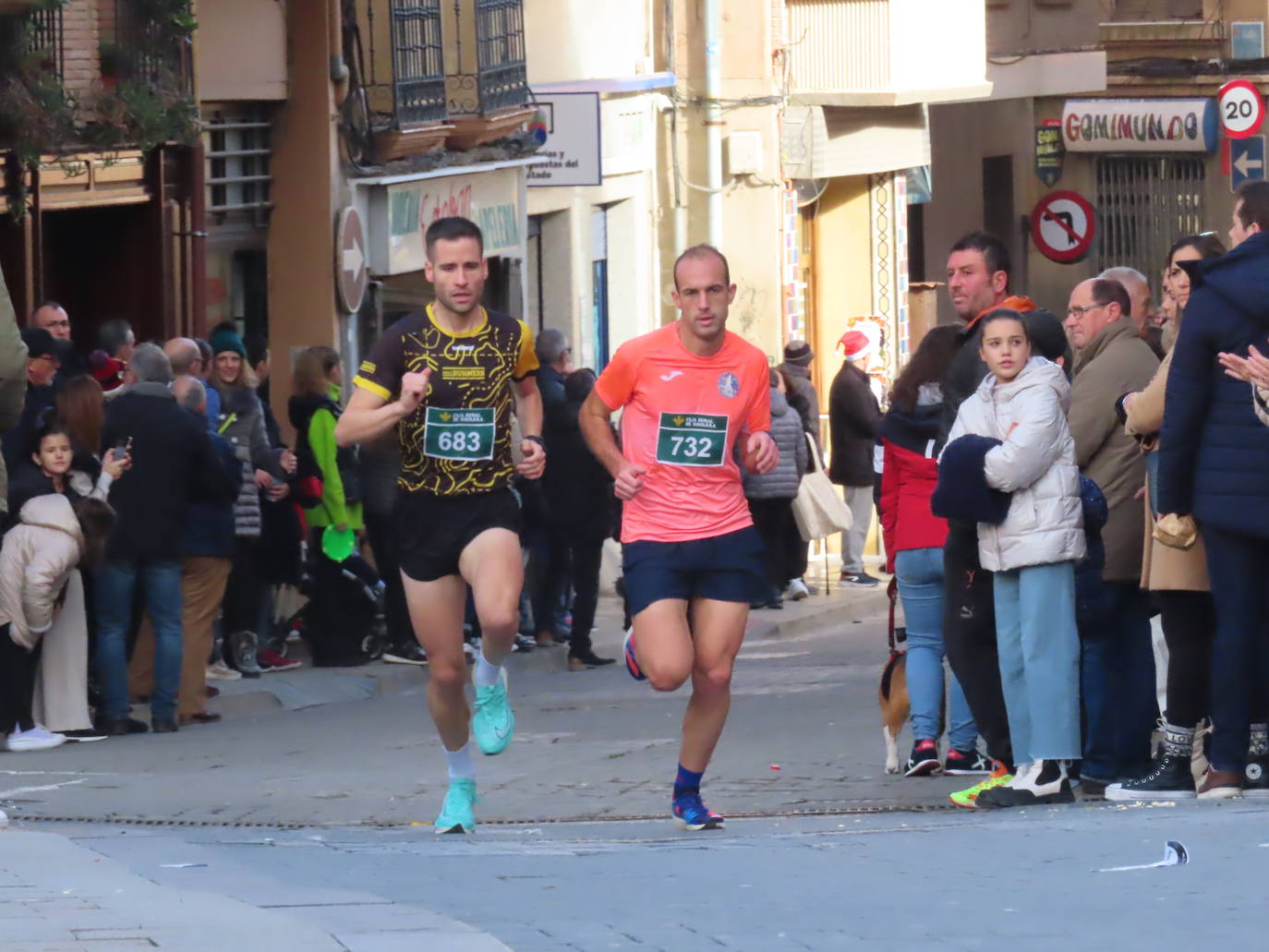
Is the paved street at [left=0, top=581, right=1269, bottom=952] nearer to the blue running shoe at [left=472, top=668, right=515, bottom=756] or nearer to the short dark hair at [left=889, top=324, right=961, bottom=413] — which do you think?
the blue running shoe at [left=472, top=668, right=515, bottom=756]

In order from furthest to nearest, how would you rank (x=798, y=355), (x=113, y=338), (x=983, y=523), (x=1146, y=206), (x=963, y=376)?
1. (x=1146, y=206)
2. (x=798, y=355)
3. (x=113, y=338)
4. (x=963, y=376)
5. (x=983, y=523)

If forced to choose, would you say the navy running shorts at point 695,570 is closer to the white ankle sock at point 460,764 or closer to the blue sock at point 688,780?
the blue sock at point 688,780

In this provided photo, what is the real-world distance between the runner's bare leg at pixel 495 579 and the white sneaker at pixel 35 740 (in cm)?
447

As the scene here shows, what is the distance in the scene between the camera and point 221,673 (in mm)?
14430

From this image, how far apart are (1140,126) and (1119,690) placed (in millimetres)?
27716

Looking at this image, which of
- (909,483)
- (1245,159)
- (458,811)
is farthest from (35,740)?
(1245,159)

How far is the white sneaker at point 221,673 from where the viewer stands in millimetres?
14359

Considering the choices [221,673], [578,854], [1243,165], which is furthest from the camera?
[1243,165]

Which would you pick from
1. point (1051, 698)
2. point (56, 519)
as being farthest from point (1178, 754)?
point (56, 519)

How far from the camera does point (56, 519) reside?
11.9 m

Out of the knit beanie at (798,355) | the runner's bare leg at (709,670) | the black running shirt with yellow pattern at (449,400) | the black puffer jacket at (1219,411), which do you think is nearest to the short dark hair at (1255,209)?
the black puffer jacket at (1219,411)

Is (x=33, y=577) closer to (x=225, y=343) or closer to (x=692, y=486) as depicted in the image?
(x=225, y=343)

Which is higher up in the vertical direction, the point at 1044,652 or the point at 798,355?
the point at 798,355

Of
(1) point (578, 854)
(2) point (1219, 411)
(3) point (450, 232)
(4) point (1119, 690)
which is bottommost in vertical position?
(1) point (578, 854)
